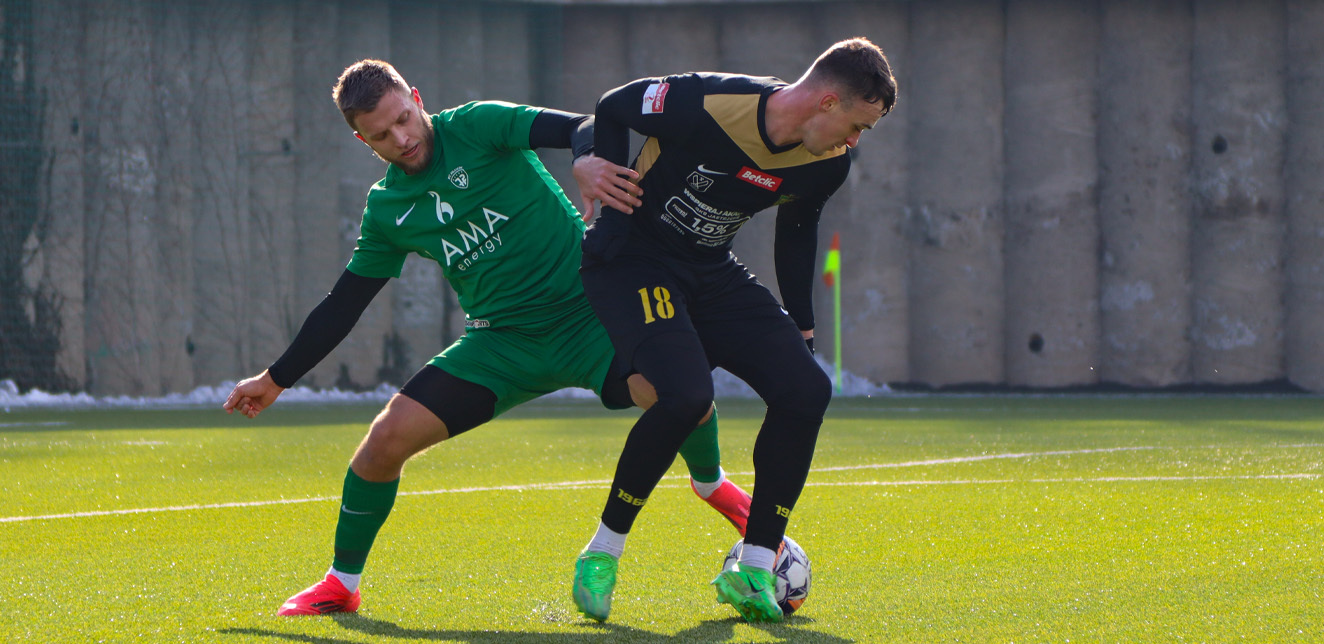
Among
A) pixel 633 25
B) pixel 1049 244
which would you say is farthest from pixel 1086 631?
pixel 633 25

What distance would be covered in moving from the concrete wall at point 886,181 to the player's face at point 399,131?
11.3 m

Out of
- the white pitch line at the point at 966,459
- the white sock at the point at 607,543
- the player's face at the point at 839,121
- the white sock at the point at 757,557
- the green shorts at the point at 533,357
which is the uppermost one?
the player's face at the point at 839,121

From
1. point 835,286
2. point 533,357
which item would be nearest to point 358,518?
point 533,357

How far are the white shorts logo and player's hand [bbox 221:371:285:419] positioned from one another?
1.35m

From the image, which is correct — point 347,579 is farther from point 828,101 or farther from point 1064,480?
point 1064,480

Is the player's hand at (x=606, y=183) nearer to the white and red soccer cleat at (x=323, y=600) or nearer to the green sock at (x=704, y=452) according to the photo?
the green sock at (x=704, y=452)

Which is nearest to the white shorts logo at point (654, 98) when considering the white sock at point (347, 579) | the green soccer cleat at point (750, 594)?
the green soccer cleat at point (750, 594)

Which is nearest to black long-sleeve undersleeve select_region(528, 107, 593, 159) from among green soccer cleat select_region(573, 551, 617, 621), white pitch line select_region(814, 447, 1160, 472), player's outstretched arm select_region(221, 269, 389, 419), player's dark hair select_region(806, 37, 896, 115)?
player's outstretched arm select_region(221, 269, 389, 419)

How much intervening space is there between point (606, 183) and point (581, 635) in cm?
123

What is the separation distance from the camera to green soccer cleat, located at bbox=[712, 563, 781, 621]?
128 inches

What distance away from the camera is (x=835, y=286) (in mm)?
15109

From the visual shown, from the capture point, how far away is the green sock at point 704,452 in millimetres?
4012

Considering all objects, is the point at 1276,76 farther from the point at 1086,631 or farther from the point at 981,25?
the point at 1086,631

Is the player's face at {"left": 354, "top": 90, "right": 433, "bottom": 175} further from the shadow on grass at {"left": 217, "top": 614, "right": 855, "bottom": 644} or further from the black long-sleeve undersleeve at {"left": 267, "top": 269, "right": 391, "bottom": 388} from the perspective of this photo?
the shadow on grass at {"left": 217, "top": 614, "right": 855, "bottom": 644}
